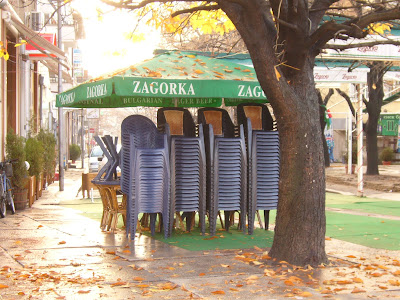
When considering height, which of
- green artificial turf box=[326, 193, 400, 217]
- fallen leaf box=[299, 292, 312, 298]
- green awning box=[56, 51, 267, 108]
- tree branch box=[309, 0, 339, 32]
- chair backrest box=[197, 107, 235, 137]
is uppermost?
tree branch box=[309, 0, 339, 32]

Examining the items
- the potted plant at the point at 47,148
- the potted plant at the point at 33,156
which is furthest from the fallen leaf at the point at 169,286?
the potted plant at the point at 47,148

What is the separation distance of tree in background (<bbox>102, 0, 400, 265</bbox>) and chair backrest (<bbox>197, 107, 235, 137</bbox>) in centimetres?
312

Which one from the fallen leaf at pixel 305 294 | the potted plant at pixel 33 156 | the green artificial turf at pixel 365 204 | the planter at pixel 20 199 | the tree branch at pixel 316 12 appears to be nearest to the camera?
the fallen leaf at pixel 305 294

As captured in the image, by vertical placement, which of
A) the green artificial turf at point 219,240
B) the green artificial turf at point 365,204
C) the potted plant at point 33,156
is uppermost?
the potted plant at point 33,156

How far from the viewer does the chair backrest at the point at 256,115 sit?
11.0 meters

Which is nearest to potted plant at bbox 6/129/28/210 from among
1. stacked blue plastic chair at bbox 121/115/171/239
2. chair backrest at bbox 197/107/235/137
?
stacked blue plastic chair at bbox 121/115/171/239

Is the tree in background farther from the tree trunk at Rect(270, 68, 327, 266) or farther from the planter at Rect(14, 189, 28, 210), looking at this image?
the planter at Rect(14, 189, 28, 210)

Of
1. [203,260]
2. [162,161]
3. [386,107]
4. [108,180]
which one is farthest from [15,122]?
[386,107]

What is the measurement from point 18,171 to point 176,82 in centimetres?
570

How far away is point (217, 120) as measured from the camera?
1108cm

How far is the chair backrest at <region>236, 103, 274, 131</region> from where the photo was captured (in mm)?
11016

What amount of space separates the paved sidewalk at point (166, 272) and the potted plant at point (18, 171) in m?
4.02

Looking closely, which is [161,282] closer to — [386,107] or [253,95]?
[253,95]

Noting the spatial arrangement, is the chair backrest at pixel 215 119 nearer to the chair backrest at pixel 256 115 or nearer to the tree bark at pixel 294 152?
the chair backrest at pixel 256 115
